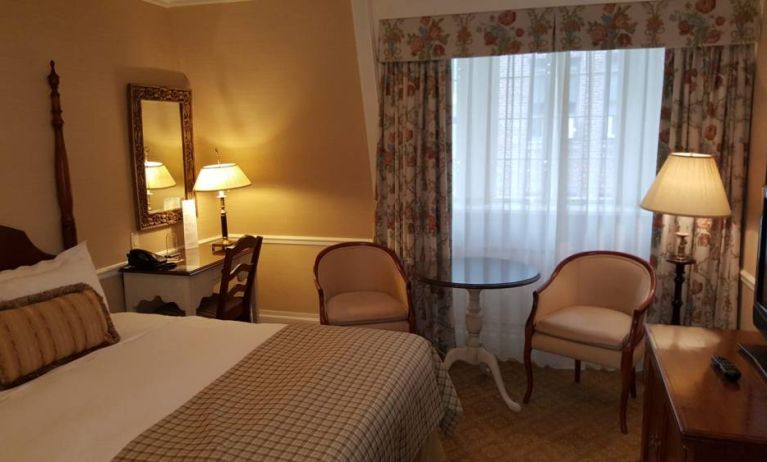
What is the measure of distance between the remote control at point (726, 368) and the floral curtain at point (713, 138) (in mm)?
1507

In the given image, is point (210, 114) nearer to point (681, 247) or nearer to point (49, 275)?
point (49, 275)

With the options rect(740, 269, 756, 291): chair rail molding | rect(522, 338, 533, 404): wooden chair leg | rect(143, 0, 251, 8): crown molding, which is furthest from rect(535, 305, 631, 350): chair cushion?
rect(143, 0, 251, 8): crown molding

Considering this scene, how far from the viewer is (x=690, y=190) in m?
3.01

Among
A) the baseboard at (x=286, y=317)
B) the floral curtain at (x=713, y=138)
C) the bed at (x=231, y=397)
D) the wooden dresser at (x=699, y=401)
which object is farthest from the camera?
the baseboard at (x=286, y=317)

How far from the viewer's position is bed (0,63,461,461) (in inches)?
71.1

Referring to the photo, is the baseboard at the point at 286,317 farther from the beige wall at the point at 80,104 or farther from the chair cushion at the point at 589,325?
the chair cushion at the point at 589,325

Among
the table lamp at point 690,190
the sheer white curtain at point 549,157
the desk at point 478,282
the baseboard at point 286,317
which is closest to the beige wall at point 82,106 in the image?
the baseboard at point 286,317

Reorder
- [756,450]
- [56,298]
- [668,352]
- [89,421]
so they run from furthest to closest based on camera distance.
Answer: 1. [56,298]
2. [668,352]
3. [89,421]
4. [756,450]

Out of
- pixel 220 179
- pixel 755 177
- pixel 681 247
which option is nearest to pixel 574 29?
pixel 755 177

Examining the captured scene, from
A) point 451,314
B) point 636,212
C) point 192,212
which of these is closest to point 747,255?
point 636,212

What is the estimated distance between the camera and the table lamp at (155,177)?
3.85 metres

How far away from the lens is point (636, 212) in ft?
12.2

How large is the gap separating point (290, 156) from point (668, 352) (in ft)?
9.67

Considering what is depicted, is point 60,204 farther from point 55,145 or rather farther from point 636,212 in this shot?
point 636,212
